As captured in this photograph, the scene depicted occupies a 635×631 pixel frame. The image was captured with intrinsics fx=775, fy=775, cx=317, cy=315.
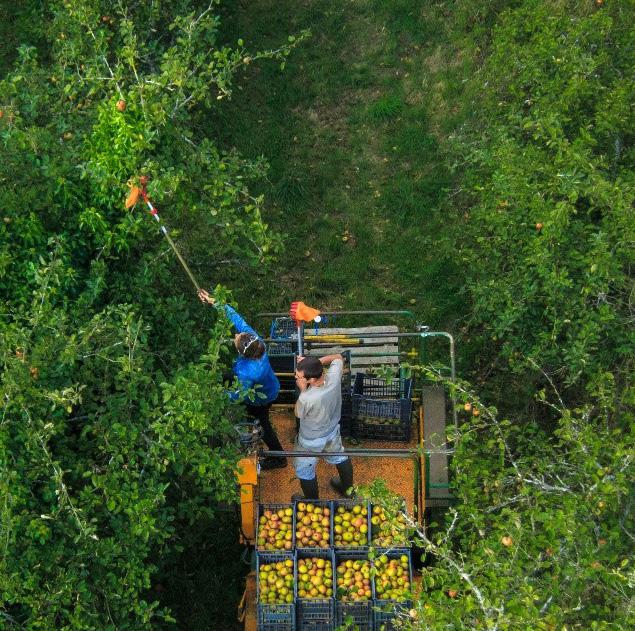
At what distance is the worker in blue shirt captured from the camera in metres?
6.97

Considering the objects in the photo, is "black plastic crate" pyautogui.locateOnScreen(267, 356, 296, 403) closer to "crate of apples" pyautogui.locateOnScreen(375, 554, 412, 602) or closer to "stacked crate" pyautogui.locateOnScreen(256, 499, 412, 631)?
"stacked crate" pyautogui.locateOnScreen(256, 499, 412, 631)

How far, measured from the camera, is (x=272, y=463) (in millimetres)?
7793

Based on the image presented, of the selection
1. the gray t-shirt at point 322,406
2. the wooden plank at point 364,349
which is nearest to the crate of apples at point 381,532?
the gray t-shirt at point 322,406

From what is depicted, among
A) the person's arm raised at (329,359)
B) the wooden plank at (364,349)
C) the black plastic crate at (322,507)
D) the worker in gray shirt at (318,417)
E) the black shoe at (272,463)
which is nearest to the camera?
the worker in gray shirt at (318,417)

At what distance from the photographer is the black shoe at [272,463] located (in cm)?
778

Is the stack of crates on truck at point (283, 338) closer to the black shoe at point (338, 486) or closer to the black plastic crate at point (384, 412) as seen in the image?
the black plastic crate at point (384, 412)

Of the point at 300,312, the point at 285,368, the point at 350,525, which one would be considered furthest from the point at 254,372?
the point at 350,525

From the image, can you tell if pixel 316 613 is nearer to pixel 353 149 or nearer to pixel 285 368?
pixel 285 368

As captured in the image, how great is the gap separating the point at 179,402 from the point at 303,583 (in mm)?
2402

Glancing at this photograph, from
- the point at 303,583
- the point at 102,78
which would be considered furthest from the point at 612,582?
the point at 102,78

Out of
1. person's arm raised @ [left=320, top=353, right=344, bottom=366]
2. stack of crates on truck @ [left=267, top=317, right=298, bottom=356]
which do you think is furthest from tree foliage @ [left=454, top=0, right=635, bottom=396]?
stack of crates on truck @ [left=267, top=317, right=298, bottom=356]

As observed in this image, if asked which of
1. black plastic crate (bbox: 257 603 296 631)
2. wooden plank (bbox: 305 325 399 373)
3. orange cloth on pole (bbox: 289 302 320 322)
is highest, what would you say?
orange cloth on pole (bbox: 289 302 320 322)

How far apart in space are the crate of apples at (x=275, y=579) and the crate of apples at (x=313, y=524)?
216 millimetres

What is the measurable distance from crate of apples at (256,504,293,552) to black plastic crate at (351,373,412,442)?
49.2 inches
